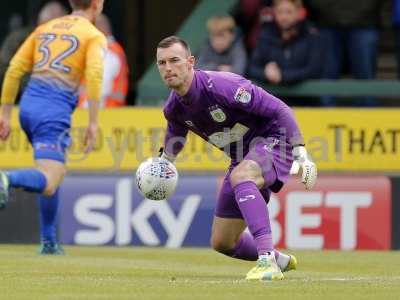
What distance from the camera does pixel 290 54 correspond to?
47.3ft

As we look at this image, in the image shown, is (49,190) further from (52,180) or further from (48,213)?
(48,213)

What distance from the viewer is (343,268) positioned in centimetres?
1075

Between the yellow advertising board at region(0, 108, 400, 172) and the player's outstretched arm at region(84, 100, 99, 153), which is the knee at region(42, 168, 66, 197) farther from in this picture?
the yellow advertising board at region(0, 108, 400, 172)

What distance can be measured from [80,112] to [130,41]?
431cm

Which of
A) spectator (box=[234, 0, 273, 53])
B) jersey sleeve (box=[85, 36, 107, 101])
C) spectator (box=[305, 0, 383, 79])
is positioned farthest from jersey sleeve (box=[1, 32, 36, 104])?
spectator (box=[234, 0, 273, 53])

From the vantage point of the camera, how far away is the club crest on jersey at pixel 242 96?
9.08 meters

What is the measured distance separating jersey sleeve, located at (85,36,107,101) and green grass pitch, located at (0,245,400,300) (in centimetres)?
138

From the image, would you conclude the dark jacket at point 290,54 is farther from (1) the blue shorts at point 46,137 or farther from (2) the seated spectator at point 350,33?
(1) the blue shorts at point 46,137

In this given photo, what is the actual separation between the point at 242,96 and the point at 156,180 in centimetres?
87

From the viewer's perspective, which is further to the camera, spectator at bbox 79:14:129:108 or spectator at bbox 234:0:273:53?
spectator at bbox 234:0:273:53

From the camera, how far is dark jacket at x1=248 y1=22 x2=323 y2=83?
47.1ft

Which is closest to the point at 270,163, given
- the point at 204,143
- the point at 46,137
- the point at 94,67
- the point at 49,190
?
the point at 49,190

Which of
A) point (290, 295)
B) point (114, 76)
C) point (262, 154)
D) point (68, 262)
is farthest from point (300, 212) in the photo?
point (290, 295)

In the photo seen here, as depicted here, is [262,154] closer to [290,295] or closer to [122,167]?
[290,295]
